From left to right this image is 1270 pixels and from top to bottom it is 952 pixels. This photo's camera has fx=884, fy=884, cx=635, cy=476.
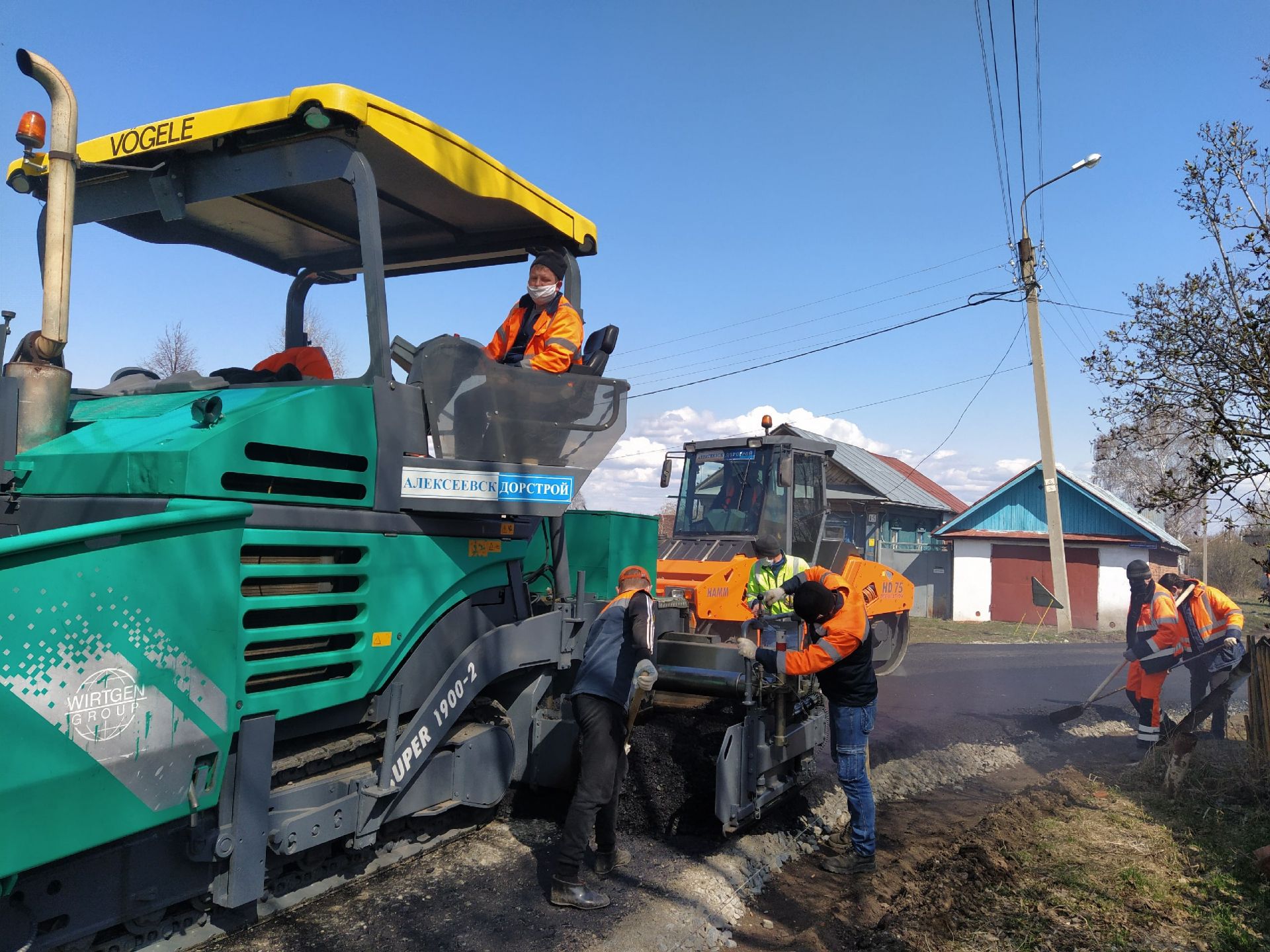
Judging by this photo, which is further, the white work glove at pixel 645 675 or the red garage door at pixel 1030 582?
the red garage door at pixel 1030 582

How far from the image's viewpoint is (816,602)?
16.9 feet

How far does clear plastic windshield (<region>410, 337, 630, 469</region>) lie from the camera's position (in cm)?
371

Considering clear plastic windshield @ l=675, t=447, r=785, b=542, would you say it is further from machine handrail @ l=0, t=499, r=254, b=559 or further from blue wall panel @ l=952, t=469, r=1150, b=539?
blue wall panel @ l=952, t=469, r=1150, b=539

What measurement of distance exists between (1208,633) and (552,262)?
724cm

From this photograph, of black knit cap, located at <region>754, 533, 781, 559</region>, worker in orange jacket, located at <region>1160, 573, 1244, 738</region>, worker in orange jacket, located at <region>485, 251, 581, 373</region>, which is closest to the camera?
worker in orange jacket, located at <region>485, 251, 581, 373</region>

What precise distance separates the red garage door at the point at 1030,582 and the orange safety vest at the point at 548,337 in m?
22.6

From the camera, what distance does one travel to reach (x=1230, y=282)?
4.39 m

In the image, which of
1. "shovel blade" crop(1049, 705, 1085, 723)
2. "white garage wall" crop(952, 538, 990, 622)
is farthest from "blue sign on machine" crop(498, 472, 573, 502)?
"white garage wall" crop(952, 538, 990, 622)

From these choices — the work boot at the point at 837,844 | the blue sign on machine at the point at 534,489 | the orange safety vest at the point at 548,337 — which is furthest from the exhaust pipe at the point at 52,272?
the work boot at the point at 837,844

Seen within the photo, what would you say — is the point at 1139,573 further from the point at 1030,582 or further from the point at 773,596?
the point at 1030,582

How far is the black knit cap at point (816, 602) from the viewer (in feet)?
16.9

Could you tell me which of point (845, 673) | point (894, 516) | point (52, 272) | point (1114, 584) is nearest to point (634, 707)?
point (845, 673)

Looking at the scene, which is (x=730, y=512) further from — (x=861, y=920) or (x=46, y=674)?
(x=46, y=674)

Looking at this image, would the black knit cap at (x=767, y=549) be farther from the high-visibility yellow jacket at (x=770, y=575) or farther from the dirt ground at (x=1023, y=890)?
the dirt ground at (x=1023, y=890)
